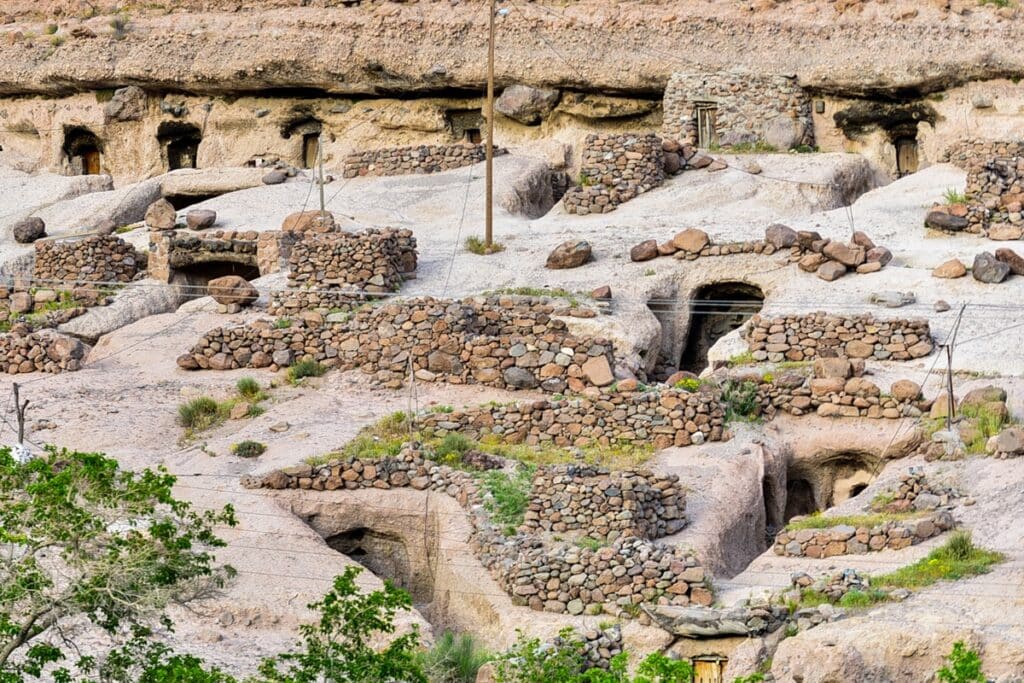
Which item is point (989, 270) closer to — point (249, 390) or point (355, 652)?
point (249, 390)

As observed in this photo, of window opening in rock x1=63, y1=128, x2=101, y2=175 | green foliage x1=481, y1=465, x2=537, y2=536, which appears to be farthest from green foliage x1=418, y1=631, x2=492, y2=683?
window opening in rock x1=63, y1=128, x2=101, y2=175

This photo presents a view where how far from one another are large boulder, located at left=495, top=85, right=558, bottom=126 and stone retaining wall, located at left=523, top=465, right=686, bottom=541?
780 inches

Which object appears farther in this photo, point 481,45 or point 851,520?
point 481,45

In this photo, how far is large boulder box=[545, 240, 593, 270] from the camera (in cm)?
4322

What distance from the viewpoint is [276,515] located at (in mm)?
33875

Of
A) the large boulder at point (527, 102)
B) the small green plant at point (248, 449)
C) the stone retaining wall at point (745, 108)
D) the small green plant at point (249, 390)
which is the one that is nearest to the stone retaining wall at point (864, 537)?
the small green plant at point (248, 449)

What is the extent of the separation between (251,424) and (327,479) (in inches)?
136

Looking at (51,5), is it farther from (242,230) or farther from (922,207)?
(922,207)

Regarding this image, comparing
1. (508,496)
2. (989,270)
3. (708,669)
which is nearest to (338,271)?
(508,496)

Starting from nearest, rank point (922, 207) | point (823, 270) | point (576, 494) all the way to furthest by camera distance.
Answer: point (576, 494)
point (823, 270)
point (922, 207)

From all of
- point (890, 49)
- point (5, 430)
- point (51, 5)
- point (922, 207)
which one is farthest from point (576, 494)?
point (51, 5)

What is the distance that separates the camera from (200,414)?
38.3 m

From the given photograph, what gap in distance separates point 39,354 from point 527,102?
14951 mm

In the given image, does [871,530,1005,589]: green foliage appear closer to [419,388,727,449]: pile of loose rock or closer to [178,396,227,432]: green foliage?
[419,388,727,449]: pile of loose rock
